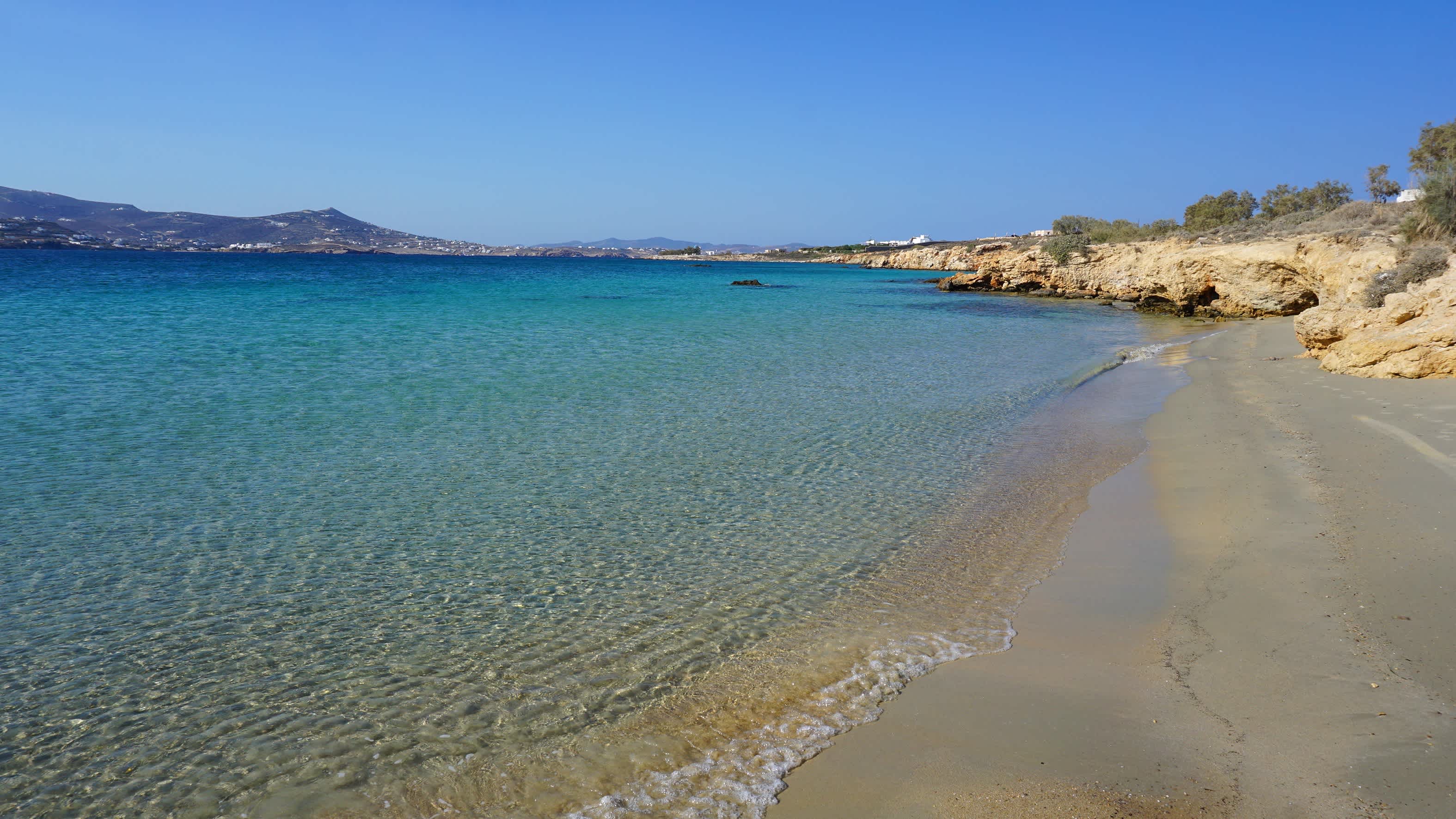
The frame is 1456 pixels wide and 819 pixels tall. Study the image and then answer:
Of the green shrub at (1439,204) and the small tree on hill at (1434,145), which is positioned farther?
the small tree on hill at (1434,145)

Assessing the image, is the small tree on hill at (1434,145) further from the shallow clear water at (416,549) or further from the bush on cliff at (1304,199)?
the shallow clear water at (416,549)

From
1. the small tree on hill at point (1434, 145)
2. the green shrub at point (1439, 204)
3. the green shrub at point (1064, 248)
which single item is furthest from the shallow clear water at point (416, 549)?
the small tree on hill at point (1434, 145)

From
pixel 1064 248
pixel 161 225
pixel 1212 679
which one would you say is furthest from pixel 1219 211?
pixel 161 225

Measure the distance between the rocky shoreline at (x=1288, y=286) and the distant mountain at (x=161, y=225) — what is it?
110977 mm

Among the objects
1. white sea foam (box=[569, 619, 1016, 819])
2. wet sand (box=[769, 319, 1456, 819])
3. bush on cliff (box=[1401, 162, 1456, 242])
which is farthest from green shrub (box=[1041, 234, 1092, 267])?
white sea foam (box=[569, 619, 1016, 819])

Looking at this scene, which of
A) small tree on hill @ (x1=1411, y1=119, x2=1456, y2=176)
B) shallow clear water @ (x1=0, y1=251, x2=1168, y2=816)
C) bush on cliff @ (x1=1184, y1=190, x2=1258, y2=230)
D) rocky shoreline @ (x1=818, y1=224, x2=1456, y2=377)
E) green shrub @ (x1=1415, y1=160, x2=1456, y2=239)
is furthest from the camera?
bush on cliff @ (x1=1184, y1=190, x2=1258, y2=230)

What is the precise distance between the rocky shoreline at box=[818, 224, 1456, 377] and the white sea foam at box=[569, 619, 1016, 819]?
10.8 meters

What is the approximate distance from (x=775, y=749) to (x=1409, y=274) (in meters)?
14.9

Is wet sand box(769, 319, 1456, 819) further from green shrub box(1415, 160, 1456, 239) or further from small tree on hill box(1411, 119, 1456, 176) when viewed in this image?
small tree on hill box(1411, 119, 1456, 176)

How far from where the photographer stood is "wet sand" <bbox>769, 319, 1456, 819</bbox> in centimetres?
301

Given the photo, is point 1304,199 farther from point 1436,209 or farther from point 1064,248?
point 1436,209

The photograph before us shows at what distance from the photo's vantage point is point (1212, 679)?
386 cm

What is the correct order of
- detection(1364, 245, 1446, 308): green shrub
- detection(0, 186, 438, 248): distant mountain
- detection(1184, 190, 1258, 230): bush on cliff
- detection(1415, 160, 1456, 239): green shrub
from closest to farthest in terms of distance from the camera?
detection(1364, 245, 1446, 308): green shrub < detection(1415, 160, 1456, 239): green shrub < detection(1184, 190, 1258, 230): bush on cliff < detection(0, 186, 438, 248): distant mountain

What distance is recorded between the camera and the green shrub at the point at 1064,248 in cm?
4147
